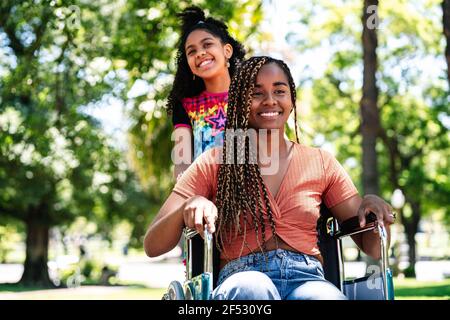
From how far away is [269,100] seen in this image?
2.98 metres

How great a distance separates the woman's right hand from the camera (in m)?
2.54

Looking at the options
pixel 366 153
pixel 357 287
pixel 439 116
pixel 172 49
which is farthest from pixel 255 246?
pixel 439 116

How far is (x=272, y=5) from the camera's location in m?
7.86

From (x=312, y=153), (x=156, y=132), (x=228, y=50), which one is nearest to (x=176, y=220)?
(x=312, y=153)

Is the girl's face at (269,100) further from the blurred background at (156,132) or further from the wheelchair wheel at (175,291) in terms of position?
the blurred background at (156,132)

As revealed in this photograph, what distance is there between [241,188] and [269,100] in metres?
0.40

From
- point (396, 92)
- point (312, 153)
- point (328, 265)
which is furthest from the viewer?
point (396, 92)

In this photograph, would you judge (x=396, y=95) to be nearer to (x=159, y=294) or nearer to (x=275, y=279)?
(x=159, y=294)

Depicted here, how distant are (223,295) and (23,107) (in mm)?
17570

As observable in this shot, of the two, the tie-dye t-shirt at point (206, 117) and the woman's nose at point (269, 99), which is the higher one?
the tie-dye t-shirt at point (206, 117)

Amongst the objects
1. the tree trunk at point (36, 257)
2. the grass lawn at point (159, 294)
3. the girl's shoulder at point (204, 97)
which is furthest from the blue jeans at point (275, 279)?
the tree trunk at point (36, 257)

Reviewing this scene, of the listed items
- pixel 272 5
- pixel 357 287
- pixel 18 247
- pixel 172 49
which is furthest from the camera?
pixel 18 247

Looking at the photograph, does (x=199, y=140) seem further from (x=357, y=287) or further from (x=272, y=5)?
(x=272, y=5)

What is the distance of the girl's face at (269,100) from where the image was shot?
299 cm
